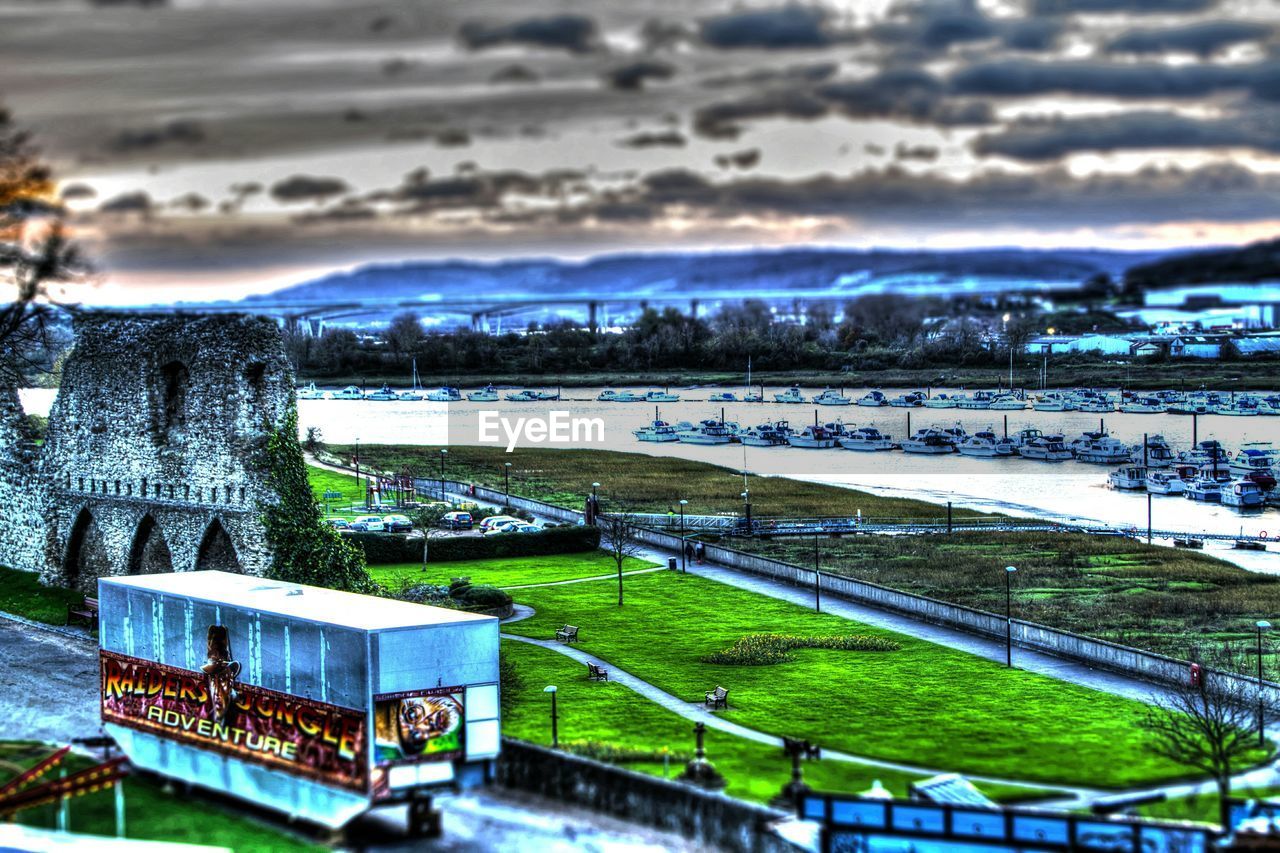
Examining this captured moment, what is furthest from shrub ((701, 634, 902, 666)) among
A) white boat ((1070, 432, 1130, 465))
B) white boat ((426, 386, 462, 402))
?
white boat ((426, 386, 462, 402))

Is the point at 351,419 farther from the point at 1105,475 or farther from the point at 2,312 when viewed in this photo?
the point at 2,312

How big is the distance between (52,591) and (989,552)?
37.4 meters

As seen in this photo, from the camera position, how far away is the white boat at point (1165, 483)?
3757 inches

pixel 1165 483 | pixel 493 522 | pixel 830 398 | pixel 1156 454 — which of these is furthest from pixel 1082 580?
pixel 830 398

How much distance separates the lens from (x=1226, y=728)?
98.6 feet

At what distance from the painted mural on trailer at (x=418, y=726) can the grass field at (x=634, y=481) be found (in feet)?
178

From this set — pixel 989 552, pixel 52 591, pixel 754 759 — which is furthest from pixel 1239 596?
pixel 52 591

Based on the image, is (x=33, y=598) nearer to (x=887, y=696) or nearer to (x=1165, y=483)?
(x=887, y=696)

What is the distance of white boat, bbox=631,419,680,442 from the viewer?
136 metres

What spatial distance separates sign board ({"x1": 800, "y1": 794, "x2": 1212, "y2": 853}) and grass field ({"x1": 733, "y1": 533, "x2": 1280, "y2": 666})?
22038 millimetres

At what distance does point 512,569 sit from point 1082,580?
21754 mm

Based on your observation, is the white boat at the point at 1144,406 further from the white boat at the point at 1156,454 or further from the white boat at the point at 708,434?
the white boat at the point at 708,434

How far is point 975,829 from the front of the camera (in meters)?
23.0

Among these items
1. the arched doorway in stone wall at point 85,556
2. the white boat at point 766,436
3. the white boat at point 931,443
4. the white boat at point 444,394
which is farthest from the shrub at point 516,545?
the white boat at point 766,436
